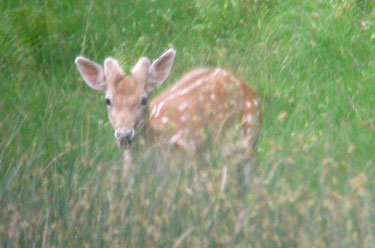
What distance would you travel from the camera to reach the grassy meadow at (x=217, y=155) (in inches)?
214

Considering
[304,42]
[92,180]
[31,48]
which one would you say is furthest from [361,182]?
[31,48]

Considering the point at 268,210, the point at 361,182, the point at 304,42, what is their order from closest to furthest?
the point at 361,182 < the point at 268,210 < the point at 304,42

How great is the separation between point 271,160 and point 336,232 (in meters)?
0.72

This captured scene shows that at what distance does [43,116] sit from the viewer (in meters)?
7.28

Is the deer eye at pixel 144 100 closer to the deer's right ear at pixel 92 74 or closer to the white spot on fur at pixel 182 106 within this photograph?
the deer's right ear at pixel 92 74

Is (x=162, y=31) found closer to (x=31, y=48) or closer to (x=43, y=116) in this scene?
(x=31, y=48)

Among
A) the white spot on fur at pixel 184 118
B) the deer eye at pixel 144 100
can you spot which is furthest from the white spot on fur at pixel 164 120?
the deer eye at pixel 144 100

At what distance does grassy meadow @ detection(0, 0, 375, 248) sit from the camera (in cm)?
544

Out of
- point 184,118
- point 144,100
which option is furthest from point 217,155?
point 184,118

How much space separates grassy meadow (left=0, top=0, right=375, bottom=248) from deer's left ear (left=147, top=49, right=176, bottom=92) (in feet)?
1.61

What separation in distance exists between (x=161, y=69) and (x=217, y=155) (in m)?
1.92

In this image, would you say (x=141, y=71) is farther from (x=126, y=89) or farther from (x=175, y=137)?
(x=175, y=137)

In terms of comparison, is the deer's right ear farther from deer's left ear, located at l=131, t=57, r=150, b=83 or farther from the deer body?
the deer body

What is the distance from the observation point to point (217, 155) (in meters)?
6.21
